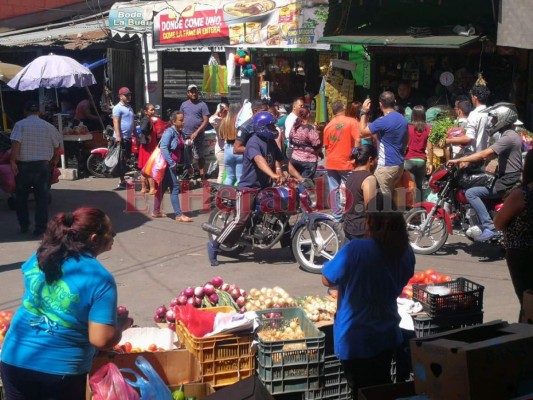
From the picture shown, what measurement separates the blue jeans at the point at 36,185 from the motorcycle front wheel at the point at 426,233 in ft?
16.9

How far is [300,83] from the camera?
1688cm

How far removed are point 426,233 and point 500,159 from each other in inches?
57.2

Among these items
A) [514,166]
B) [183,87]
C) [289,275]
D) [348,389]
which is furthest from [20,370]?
[183,87]

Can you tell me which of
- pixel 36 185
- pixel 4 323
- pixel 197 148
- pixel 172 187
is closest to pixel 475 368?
pixel 4 323

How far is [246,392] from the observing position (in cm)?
466

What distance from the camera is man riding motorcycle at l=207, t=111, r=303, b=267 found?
369 inches

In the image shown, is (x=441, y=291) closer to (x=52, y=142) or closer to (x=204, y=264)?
(x=204, y=264)

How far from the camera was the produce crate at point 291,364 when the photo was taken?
5.20 meters

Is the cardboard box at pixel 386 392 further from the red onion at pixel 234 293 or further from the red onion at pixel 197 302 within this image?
the red onion at pixel 234 293

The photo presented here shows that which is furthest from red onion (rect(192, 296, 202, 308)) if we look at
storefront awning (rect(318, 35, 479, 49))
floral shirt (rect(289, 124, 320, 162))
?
storefront awning (rect(318, 35, 479, 49))

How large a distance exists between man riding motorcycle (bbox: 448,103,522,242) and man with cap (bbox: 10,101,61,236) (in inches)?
220

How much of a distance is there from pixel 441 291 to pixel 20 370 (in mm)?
3209

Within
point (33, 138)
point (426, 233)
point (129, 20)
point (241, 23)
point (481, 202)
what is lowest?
point (426, 233)

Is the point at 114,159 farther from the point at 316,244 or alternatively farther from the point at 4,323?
the point at 4,323
